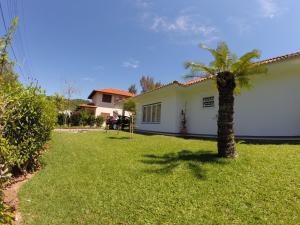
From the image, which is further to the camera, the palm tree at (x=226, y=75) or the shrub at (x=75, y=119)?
the shrub at (x=75, y=119)

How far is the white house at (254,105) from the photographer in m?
11.4

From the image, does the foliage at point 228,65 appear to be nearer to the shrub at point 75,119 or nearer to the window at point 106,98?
the shrub at point 75,119

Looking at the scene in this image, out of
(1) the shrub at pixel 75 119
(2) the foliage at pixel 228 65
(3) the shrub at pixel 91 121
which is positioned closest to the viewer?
(2) the foliage at pixel 228 65

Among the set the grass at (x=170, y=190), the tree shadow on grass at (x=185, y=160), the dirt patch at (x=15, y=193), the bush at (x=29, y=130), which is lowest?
the dirt patch at (x=15, y=193)

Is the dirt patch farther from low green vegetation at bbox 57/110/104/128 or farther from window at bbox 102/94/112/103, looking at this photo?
window at bbox 102/94/112/103

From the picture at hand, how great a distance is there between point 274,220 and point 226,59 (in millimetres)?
5815

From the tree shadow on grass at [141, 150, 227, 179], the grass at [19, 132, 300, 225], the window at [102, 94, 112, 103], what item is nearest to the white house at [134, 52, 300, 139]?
the grass at [19, 132, 300, 225]

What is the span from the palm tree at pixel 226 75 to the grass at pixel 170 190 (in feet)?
2.05

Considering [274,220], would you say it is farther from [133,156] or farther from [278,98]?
[278,98]

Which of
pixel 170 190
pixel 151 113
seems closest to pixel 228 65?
pixel 170 190

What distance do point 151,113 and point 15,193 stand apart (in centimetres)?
1637

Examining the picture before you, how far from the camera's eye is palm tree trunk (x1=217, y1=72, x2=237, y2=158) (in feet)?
25.8

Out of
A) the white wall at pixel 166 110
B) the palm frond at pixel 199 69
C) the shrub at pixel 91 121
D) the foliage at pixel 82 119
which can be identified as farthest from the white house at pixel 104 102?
the palm frond at pixel 199 69

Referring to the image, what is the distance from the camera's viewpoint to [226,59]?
8914 mm
